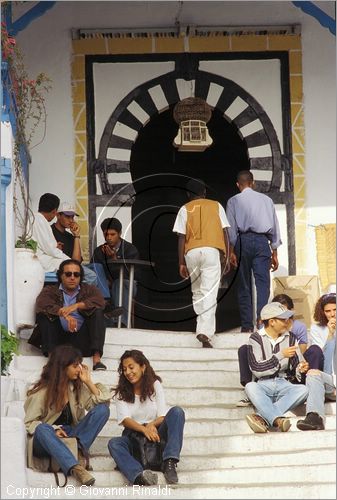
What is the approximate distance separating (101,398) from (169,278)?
6.82 metres

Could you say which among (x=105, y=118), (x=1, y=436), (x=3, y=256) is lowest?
(x=1, y=436)

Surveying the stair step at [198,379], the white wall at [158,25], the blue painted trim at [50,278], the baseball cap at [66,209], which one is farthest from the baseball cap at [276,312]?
the white wall at [158,25]

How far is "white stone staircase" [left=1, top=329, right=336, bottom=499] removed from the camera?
11242 mm

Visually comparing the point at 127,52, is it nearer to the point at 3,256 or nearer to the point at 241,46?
the point at 241,46

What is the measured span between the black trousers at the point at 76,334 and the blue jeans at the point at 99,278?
106 cm

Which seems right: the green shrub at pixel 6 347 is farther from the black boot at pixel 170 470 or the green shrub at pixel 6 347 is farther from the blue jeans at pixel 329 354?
the blue jeans at pixel 329 354

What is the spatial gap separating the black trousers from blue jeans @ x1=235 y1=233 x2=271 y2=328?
1817 mm

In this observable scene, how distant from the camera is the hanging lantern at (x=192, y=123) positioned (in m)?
15.6

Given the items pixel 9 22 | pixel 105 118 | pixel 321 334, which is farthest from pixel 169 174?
pixel 321 334

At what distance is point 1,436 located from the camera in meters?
11.1

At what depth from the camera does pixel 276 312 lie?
495 inches

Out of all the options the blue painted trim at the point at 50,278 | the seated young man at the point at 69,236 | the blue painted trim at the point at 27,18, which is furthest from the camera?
the blue painted trim at the point at 27,18

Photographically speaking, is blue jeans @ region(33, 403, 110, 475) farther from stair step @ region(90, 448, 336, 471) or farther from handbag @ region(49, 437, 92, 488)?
stair step @ region(90, 448, 336, 471)

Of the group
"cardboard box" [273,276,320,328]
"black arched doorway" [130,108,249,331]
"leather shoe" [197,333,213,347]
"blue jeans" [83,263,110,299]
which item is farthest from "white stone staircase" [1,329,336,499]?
"black arched doorway" [130,108,249,331]
